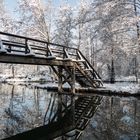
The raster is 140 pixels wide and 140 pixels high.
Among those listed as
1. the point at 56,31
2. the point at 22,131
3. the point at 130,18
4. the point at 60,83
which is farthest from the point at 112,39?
the point at 22,131

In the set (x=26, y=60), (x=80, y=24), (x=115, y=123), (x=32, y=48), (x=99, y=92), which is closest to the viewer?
(x=115, y=123)

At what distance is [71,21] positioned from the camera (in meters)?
40.5

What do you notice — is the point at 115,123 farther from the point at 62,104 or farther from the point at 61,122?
the point at 62,104

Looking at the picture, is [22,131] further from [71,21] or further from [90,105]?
[71,21]

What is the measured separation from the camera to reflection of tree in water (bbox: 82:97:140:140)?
900 centimetres

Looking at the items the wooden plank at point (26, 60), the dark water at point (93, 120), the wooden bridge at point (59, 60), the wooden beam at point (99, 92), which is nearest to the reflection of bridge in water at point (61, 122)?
the dark water at point (93, 120)

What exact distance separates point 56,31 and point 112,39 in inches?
616

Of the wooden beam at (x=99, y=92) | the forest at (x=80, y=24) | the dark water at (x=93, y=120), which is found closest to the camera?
the dark water at (x=93, y=120)

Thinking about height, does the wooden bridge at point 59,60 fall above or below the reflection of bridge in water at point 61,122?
above

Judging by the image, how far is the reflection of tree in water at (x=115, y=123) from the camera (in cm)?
900

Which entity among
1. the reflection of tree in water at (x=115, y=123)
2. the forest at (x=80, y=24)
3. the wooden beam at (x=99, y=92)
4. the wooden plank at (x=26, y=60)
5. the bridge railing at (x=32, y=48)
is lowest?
the reflection of tree in water at (x=115, y=123)

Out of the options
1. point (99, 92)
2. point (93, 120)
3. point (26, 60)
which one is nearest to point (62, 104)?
point (26, 60)

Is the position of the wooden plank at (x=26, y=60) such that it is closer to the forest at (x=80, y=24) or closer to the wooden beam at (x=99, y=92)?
the wooden beam at (x=99, y=92)

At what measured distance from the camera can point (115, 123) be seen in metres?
10.9
